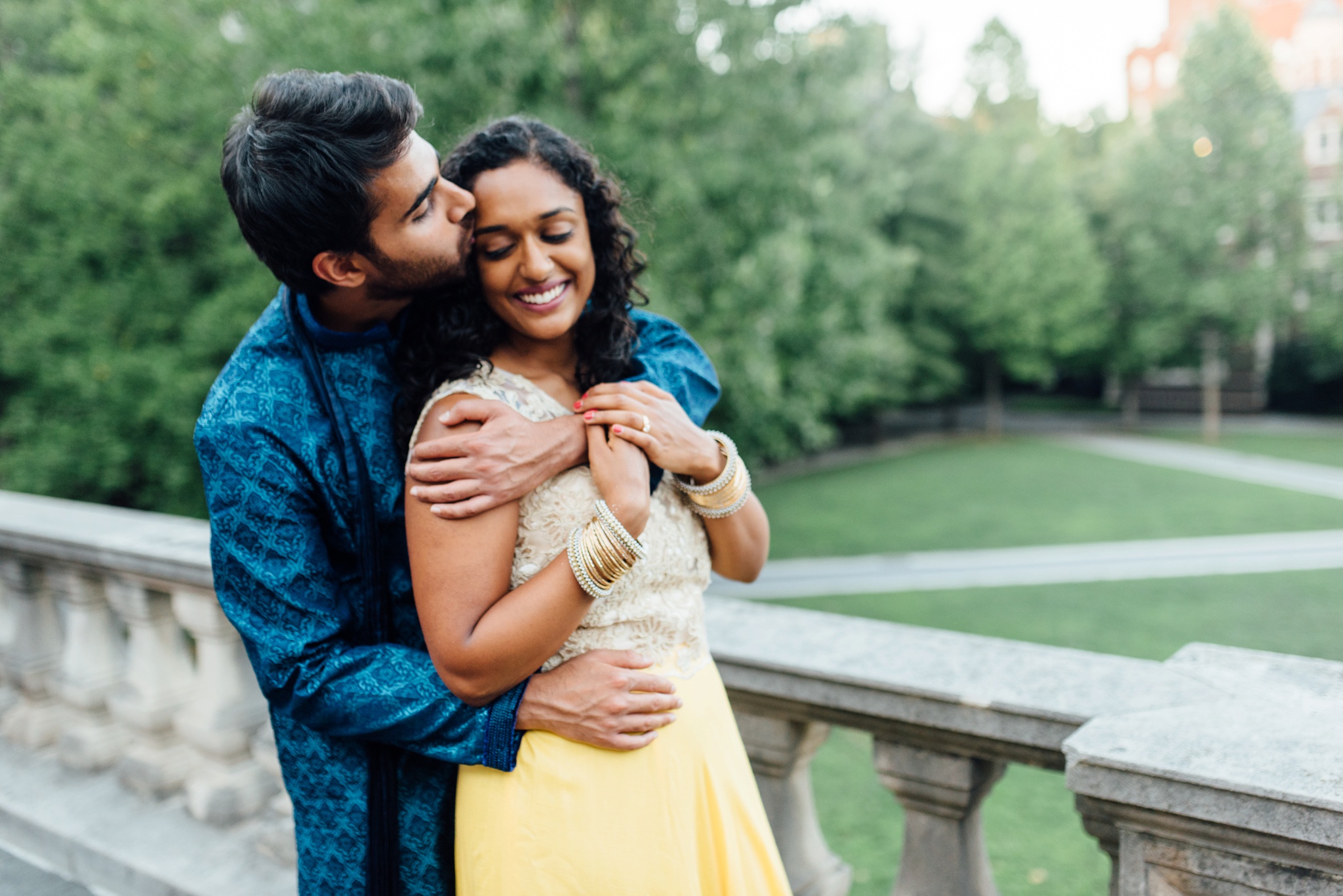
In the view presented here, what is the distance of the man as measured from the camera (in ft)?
4.62

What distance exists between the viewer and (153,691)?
9.10 feet

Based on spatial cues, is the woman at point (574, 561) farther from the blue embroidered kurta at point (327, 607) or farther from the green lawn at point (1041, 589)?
the green lawn at point (1041, 589)

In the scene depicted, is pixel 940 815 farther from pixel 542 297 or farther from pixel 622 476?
pixel 542 297

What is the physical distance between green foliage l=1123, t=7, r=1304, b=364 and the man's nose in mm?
31486

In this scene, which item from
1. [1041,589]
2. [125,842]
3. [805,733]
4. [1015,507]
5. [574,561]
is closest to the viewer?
[574,561]

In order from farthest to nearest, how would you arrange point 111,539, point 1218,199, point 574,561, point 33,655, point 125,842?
point 1218,199 < point 33,655 < point 111,539 < point 125,842 < point 574,561

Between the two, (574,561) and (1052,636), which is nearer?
(574,561)

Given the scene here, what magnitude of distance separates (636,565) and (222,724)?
5.57ft

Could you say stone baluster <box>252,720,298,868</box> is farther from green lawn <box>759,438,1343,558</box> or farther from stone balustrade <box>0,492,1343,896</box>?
green lawn <box>759,438,1343,558</box>

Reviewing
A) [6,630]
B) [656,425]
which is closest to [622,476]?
[656,425]

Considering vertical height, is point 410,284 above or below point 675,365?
above

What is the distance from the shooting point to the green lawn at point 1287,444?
22997 mm

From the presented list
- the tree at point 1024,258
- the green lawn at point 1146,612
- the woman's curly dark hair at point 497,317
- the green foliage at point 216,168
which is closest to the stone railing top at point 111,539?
the woman's curly dark hair at point 497,317

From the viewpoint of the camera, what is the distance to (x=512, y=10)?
26.8 ft
